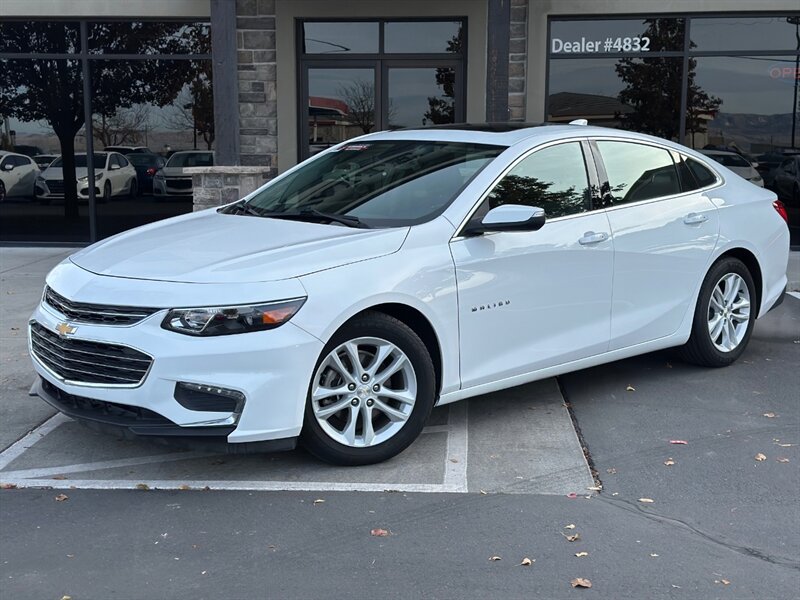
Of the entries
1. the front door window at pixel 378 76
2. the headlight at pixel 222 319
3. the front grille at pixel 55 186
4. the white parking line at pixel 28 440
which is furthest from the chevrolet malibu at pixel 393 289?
the front grille at pixel 55 186

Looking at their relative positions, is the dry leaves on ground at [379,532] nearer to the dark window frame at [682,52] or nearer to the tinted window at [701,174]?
the tinted window at [701,174]

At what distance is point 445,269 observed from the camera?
4.84 metres

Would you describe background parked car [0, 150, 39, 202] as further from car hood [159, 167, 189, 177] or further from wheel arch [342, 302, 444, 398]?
wheel arch [342, 302, 444, 398]

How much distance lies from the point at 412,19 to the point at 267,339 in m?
9.08

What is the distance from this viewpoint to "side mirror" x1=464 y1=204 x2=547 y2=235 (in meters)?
4.94

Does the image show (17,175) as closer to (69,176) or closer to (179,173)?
(69,176)

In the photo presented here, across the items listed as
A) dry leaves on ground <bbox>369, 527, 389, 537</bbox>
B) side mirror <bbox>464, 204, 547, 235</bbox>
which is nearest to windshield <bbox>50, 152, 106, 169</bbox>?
side mirror <bbox>464, 204, 547, 235</bbox>

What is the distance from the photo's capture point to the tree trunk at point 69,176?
42.1 ft

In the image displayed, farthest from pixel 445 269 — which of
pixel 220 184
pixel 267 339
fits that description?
pixel 220 184

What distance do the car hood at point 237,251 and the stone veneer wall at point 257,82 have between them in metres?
7.26

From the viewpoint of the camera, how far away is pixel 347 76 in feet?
41.4

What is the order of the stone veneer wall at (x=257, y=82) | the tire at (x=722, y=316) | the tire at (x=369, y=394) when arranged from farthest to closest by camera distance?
the stone veneer wall at (x=257, y=82) < the tire at (x=722, y=316) < the tire at (x=369, y=394)

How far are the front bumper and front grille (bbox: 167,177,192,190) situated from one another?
8.91m

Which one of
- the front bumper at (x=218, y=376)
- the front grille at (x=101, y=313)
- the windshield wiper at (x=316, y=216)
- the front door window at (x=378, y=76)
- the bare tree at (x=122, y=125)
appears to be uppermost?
the front door window at (x=378, y=76)
